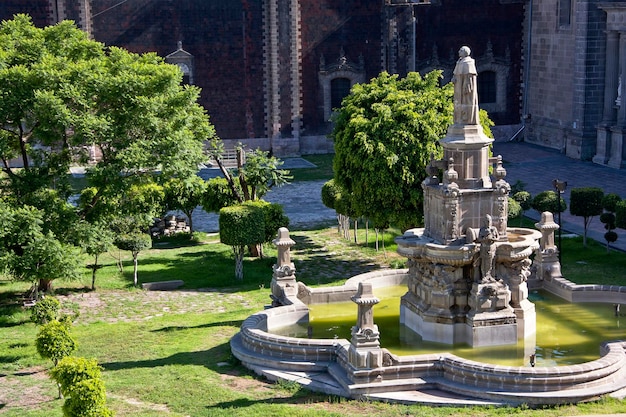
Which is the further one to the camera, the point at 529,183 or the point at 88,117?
the point at 529,183

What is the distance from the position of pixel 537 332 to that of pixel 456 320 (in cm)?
192

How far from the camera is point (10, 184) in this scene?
2542 cm

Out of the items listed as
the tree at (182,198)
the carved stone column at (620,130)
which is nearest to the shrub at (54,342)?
the tree at (182,198)

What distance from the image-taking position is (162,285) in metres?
28.1

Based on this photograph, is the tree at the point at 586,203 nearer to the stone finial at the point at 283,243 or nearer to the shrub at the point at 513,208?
the shrub at the point at 513,208

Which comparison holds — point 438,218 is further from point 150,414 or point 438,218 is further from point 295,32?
point 295,32

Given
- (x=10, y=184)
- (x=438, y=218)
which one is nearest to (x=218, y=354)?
(x=438, y=218)

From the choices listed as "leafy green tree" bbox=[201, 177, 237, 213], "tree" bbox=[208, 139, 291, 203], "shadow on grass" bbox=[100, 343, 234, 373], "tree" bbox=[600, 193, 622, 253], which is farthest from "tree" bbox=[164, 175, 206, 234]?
"tree" bbox=[600, 193, 622, 253]

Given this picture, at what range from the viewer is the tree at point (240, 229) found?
1124 inches

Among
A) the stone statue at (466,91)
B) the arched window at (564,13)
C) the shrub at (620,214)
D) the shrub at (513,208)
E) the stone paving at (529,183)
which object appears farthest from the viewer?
the arched window at (564,13)

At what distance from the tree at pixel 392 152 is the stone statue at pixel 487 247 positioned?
701cm

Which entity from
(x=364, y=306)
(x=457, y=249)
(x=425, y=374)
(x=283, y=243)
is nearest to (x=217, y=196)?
(x=283, y=243)

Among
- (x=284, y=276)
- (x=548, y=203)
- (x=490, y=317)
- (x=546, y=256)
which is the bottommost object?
(x=490, y=317)

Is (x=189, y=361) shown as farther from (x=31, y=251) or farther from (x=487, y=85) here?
(x=487, y=85)
